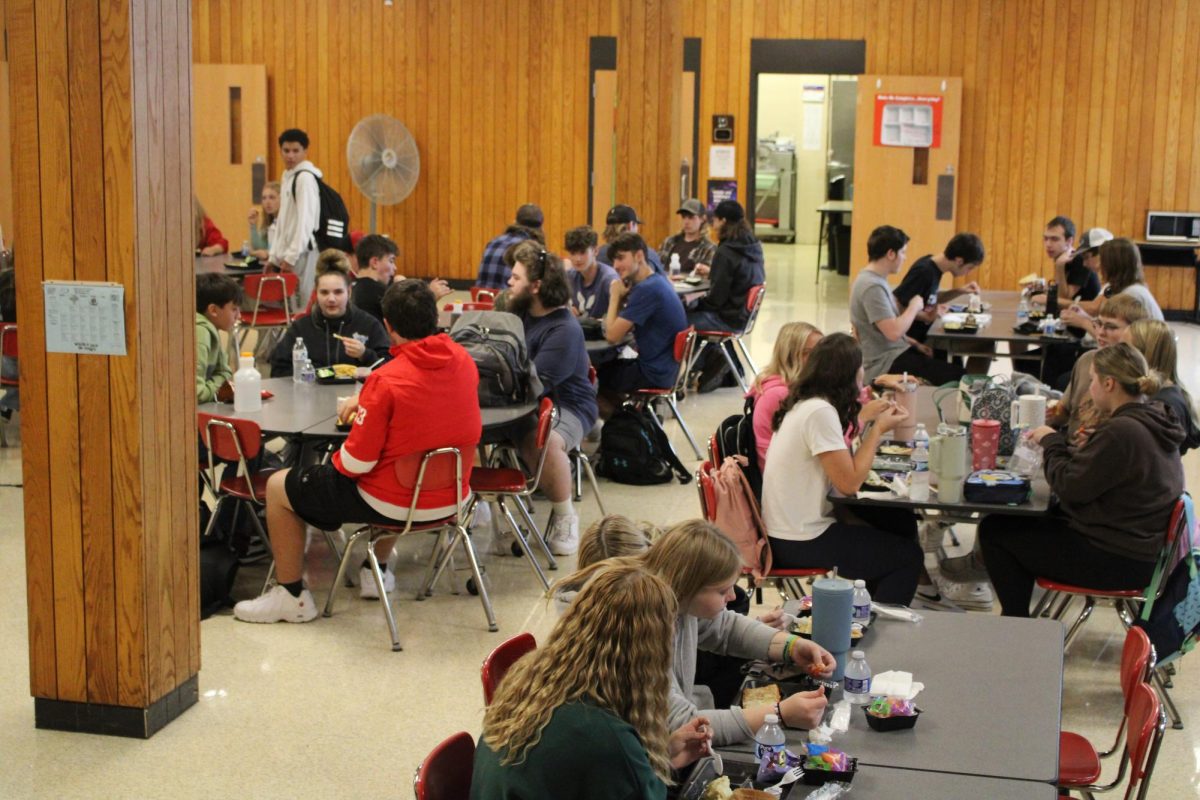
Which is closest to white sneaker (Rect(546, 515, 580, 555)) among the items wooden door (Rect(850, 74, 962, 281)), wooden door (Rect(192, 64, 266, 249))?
wooden door (Rect(850, 74, 962, 281))

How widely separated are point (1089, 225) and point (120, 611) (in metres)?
12.3

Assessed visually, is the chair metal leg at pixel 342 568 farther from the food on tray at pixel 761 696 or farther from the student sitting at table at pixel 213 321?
the food on tray at pixel 761 696

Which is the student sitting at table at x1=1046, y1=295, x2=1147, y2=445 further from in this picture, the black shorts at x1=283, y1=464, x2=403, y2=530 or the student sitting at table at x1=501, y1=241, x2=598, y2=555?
the black shorts at x1=283, y1=464, x2=403, y2=530

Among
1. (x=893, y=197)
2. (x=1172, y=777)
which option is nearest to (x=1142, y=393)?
(x=1172, y=777)

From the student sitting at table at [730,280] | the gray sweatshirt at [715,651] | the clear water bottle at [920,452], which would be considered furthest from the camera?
the student sitting at table at [730,280]

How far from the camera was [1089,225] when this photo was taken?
47.3ft

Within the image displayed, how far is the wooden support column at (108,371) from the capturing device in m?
4.03

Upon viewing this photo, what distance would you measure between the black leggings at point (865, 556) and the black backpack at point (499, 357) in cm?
163

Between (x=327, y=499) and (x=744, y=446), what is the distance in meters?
1.51

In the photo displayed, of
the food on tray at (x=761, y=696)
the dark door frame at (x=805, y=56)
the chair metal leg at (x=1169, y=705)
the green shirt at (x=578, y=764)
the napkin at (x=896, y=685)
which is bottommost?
the chair metal leg at (x=1169, y=705)

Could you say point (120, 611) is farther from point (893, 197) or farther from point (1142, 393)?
point (893, 197)

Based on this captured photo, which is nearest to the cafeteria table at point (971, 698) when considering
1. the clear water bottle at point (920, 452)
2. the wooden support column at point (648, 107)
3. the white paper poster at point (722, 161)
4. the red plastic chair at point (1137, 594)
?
the red plastic chair at point (1137, 594)

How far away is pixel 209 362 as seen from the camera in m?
6.02

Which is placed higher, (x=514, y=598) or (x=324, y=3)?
(x=324, y=3)
